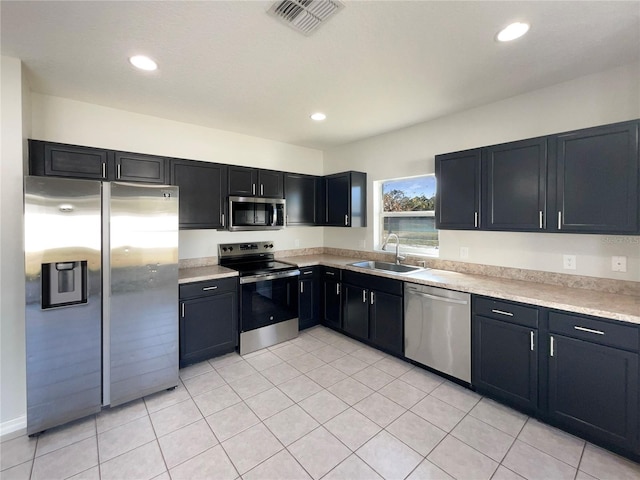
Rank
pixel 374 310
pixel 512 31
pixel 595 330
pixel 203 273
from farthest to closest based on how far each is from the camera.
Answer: pixel 374 310, pixel 203 273, pixel 595 330, pixel 512 31

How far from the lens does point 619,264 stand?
2.18 metres

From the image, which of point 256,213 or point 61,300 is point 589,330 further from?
point 61,300

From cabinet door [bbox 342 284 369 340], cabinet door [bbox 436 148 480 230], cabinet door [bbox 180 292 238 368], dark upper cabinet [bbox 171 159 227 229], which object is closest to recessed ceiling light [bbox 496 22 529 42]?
cabinet door [bbox 436 148 480 230]

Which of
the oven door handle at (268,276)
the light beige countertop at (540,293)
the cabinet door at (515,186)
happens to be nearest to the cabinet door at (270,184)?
the oven door handle at (268,276)

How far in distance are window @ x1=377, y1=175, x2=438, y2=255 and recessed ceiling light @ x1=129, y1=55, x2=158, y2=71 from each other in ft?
9.37

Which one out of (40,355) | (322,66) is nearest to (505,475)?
(322,66)

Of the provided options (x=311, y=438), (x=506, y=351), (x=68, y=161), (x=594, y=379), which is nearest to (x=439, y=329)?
(x=506, y=351)

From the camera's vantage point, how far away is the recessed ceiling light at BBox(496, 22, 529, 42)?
1694mm

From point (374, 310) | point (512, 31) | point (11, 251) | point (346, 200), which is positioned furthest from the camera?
point (346, 200)

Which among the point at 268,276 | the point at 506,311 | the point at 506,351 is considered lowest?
the point at 506,351

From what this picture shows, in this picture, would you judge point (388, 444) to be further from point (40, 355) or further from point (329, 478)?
point (40, 355)

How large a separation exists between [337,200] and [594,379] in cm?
311

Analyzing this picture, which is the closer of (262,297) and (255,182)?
(262,297)

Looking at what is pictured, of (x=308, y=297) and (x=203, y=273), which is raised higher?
(x=203, y=273)
